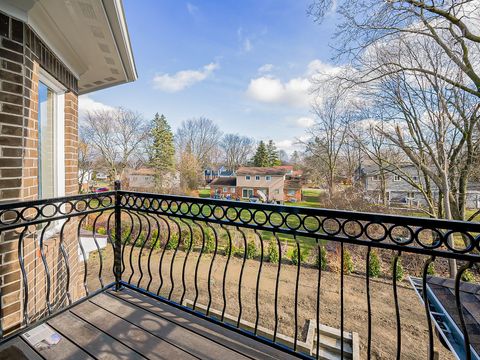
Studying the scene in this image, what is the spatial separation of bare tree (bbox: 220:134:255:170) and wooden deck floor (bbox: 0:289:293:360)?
97.3 feet

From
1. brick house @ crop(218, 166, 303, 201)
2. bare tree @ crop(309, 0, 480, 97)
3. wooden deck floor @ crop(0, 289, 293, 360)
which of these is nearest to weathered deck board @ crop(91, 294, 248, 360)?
wooden deck floor @ crop(0, 289, 293, 360)

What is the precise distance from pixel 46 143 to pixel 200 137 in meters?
23.0

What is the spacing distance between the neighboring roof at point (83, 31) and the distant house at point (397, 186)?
8.78 m

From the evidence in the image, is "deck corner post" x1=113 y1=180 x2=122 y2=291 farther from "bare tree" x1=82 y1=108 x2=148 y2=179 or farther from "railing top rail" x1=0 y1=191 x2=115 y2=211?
"bare tree" x1=82 y1=108 x2=148 y2=179

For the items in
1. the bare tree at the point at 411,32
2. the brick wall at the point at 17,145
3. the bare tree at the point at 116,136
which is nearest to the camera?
the brick wall at the point at 17,145

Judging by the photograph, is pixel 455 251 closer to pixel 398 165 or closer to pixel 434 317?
pixel 434 317

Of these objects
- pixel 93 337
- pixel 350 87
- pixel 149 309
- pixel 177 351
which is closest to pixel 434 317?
pixel 177 351

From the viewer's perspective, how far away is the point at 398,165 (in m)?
8.53

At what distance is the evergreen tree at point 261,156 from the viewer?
101 ft

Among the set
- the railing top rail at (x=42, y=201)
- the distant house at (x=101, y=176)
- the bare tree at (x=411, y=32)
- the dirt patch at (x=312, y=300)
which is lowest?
the dirt patch at (x=312, y=300)

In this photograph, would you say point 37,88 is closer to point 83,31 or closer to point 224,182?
point 83,31

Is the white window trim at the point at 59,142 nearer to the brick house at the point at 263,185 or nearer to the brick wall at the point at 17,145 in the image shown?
the brick wall at the point at 17,145

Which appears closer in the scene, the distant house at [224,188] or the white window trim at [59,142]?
the white window trim at [59,142]

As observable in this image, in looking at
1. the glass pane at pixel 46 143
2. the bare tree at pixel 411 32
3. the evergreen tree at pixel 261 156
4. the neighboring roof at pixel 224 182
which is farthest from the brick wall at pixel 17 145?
the evergreen tree at pixel 261 156
